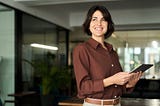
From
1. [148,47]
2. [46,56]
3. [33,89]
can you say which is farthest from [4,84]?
[148,47]

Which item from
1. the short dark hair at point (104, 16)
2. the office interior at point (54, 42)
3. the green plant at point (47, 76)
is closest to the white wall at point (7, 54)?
the office interior at point (54, 42)

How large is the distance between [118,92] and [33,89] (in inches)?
172

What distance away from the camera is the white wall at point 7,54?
448 centimetres

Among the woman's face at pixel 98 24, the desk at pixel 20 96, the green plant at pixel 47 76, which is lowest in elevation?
the desk at pixel 20 96

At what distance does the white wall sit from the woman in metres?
3.37

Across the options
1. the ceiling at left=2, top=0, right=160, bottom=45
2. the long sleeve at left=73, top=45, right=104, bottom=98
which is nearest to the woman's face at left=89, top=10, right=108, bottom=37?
the long sleeve at left=73, top=45, right=104, bottom=98

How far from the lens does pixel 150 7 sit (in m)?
6.45

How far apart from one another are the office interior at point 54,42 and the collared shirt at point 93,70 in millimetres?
1853

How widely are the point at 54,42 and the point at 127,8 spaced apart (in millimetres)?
2051

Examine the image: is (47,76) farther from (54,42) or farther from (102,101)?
(102,101)

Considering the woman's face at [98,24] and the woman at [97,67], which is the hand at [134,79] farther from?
the woman's face at [98,24]

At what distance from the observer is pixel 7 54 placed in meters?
4.60

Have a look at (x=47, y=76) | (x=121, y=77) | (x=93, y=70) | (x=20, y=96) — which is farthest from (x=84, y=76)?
(x=47, y=76)

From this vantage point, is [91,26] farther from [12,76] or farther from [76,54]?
[12,76]
